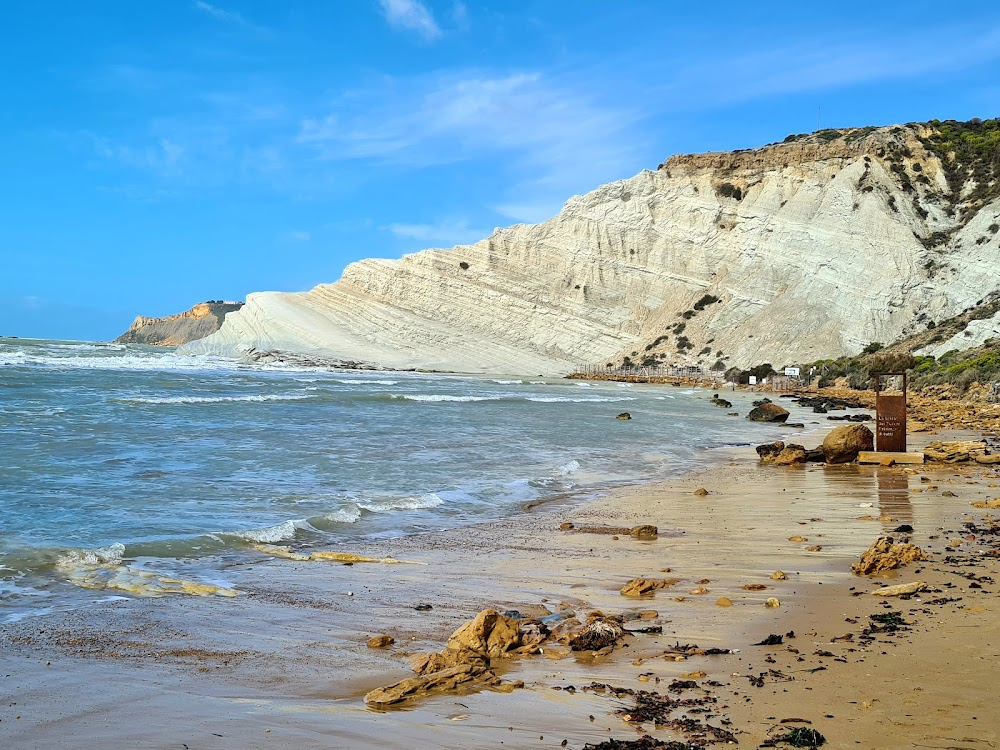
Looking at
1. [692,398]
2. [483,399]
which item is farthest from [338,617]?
[692,398]

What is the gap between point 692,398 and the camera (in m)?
38.0

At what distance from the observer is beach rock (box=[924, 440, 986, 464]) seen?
13.3m

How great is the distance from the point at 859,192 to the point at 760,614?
208 feet

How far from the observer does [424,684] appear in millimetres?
4062

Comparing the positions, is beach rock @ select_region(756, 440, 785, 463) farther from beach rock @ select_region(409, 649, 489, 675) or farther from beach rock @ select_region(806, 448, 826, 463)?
beach rock @ select_region(409, 649, 489, 675)

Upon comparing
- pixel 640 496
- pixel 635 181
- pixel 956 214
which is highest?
pixel 635 181

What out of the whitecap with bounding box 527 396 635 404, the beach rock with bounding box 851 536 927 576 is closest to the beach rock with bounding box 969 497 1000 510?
the beach rock with bounding box 851 536 927 576

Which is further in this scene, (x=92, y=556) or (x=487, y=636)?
(x=92, y=556)

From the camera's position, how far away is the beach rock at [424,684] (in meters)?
3.90

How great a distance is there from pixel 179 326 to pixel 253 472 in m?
173

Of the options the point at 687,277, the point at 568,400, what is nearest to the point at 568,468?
the point at 568,400

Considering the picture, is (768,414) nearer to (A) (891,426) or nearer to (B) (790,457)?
(B) (790,457)

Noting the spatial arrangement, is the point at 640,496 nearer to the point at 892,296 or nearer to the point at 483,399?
the point at 483,399

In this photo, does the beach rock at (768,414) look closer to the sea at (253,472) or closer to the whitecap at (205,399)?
the sea at (253,472)
